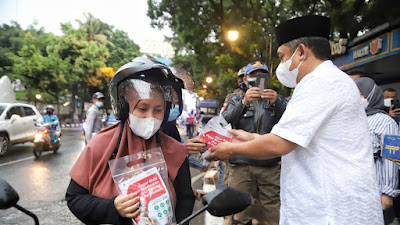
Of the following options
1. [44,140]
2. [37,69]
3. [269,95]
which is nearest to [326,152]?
[269,95]

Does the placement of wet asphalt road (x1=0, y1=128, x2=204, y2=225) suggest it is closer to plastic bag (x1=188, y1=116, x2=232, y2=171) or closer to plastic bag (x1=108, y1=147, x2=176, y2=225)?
plastic bag (x1=188, y1=116, x2=232, y2=171)

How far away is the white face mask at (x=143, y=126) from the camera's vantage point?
5.12ft

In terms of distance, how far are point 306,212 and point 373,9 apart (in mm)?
11216

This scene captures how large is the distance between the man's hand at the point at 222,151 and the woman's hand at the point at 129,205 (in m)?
0.64

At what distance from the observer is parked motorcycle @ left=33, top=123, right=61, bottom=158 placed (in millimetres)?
9273

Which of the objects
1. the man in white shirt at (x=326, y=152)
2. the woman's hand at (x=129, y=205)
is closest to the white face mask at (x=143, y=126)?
the woman's hand at (x=129, y=205)

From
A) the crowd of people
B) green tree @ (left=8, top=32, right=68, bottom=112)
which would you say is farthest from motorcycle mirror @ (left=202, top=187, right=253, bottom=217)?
green tree @ (left=8, top=32, right=68, bottom=112)

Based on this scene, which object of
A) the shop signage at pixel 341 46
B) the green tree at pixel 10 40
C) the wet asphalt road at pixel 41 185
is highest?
the green tree at pixel 10 40

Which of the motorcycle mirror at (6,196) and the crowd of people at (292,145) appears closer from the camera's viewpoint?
the motorcycle mirror at (6,196)

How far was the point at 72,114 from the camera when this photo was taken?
32281 millimetres

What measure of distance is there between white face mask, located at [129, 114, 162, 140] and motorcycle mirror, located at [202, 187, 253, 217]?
0.50 metres

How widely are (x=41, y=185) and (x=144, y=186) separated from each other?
571 centimetres

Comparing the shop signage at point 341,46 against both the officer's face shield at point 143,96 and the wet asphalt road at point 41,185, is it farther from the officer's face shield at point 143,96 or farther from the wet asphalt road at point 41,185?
the officer's face shield at point 143,96

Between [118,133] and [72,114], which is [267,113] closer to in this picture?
[118,133]
